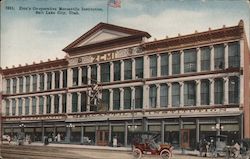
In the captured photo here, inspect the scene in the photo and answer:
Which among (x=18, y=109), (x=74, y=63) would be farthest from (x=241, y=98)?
(x=18, y=109)

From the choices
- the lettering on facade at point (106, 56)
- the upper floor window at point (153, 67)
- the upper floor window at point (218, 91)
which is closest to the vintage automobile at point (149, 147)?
the upper floor window at point (153, 67)

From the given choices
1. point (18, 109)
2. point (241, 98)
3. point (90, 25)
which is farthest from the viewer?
point (18, 109)

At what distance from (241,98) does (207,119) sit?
33.9 inches

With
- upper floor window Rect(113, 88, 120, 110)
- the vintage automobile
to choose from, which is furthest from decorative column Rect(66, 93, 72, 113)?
the vintage automobile

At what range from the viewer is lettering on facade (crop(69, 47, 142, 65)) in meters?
12.0

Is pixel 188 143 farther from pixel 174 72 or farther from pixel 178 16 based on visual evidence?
pixel 178 16

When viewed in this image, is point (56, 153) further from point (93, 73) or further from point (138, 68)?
point (138, 68)

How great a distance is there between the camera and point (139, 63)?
12.0 m

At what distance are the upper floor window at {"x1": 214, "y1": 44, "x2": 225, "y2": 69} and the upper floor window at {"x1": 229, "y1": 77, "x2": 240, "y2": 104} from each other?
37 centimetres

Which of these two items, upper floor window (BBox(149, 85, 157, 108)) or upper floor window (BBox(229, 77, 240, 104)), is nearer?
upper floor window (BBox(229, 77, 240, 104))

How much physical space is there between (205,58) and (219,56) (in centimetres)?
31

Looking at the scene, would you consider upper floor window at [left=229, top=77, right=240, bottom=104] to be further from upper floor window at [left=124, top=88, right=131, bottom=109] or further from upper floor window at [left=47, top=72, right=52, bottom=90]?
upper floor window at [left=47, top=72, right=52, bottom=90]

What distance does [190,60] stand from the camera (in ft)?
38.0

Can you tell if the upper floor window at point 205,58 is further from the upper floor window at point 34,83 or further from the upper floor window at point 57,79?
the upper floor window at point 34,83
